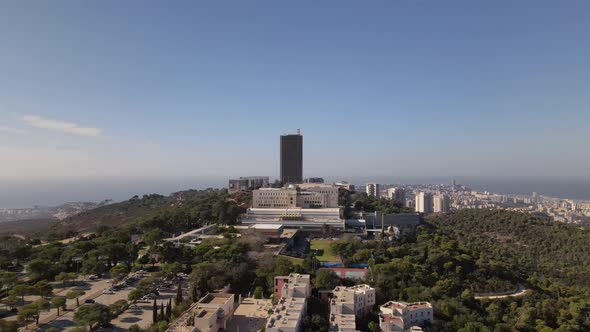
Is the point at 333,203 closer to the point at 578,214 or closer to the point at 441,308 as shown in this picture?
the point at 441,308

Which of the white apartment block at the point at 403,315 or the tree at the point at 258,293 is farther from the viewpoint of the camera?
the tree at the point at 258,293

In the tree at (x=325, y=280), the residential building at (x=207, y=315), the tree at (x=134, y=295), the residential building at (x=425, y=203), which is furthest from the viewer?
the residential building at (x=425, y=203)

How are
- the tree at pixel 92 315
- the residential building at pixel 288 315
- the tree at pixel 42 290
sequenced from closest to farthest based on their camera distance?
the residential building at pixel 288 315 → the tree at pixel 92 315 → the tree at pixel 42 290

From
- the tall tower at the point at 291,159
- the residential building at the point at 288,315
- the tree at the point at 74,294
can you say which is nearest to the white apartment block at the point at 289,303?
the residential building at the point at 288,315

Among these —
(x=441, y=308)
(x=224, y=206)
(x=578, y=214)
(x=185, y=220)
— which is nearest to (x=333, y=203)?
(x=224, y=206)

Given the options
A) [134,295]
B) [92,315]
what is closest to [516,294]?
[134,295]

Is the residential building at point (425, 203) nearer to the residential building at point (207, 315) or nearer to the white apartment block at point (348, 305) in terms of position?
the white apartment block at point (348, 305)

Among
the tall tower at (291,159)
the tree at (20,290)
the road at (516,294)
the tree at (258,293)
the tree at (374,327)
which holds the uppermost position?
the tall tower at (291,159)

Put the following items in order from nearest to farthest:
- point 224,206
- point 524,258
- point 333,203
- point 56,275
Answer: point 56,275 → point 524,258 → point 224,206 → point 333,203
